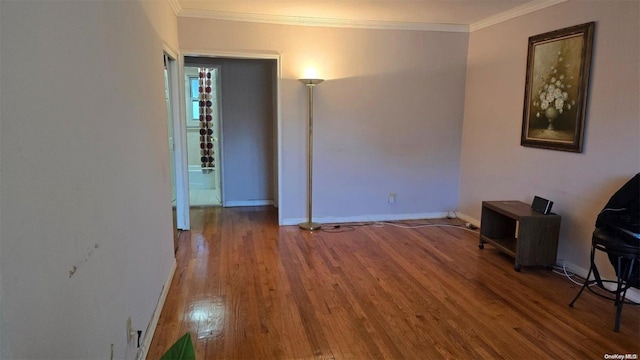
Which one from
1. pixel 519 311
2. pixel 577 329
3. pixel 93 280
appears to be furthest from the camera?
pixel 519 311

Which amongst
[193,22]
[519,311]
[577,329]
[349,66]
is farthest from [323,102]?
[577,329]

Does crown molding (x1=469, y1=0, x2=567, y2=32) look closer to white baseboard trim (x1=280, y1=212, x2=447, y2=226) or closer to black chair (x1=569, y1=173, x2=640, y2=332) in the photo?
black chair (x1=569, y1=173, x2=640, y2=332)

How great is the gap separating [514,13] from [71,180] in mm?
4325

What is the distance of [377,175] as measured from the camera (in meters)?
5.09

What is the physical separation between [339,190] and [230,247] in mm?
1556

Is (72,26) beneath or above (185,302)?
above

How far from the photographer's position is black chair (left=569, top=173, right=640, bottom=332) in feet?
8.43

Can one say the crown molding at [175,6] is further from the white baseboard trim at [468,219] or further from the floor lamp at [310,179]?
the white baseboard trim at [468,219]

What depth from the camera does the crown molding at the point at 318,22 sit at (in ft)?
14.3

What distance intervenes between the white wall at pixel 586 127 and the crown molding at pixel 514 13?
50mm

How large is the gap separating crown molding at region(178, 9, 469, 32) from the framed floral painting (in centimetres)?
126

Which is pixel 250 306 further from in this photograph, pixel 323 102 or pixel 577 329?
pixel 323 102

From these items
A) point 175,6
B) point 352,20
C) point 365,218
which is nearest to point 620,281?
point 365,218

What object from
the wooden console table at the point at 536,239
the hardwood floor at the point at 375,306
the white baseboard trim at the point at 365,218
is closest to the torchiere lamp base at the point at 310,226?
the white baseboard trim at the point at 365,218
